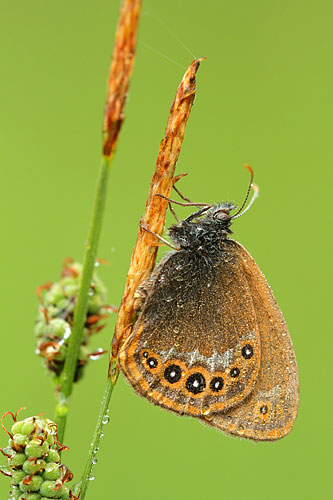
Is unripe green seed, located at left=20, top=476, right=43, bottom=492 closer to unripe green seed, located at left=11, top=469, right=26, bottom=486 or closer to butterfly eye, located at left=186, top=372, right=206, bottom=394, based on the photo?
unripe green seed, located at left=11, top=469, right=26, bottom=486

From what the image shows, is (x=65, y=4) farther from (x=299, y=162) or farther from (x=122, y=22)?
(x=122, y=22)

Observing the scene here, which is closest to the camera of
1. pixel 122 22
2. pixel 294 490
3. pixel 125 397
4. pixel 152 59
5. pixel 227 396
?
pixel 122 22

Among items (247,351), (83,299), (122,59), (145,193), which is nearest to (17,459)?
(83,299)

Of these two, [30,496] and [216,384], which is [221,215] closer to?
[216,384]

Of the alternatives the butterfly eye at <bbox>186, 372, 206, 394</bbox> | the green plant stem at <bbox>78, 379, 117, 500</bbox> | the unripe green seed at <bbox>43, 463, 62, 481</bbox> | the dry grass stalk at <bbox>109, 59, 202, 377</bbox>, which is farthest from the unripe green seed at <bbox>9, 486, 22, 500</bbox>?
the butterfly eye at <bbox>186, 372, 206, 394</bbox>

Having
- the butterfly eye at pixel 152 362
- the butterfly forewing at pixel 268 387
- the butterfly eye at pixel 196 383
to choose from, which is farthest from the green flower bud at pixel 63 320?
the butterfly forewing at pixel 268 387

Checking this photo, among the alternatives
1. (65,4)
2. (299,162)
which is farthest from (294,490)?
(65,4)
